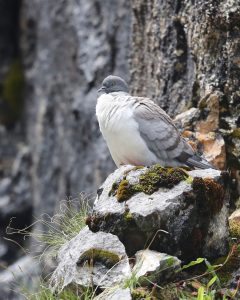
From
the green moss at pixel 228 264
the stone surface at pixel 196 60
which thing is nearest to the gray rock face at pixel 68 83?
the stone surface at pixel 196 60

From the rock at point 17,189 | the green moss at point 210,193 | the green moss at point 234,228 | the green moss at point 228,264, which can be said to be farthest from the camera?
the rock at point 17,189

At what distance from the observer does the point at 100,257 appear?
6.46m

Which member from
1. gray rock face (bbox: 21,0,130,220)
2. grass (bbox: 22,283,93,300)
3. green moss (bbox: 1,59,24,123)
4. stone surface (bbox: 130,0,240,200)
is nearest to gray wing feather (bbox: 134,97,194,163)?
stone surface (bbox: 130,0,240,200)

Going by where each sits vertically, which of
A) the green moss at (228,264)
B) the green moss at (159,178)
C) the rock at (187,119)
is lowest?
the green moss at (228,264)

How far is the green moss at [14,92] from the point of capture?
71.0 feet

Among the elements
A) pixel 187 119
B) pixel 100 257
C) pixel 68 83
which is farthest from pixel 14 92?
pixel 100 257

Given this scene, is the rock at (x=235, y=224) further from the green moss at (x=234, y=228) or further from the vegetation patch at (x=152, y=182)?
the vegetation patch at (x=152, y=182)

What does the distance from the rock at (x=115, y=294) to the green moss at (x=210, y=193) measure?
1191 mm

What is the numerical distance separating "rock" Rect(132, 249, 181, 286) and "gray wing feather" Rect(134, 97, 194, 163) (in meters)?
1.97

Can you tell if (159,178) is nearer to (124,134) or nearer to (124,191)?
(124,191)

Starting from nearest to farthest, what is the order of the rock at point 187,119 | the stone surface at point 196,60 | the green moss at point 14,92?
the stone surface at point 196,60
the rock at point 187,119
the green moss at point 14,92

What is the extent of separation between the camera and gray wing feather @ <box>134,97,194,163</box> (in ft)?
26.6

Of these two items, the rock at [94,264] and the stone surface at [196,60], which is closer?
the rock at [94,264]

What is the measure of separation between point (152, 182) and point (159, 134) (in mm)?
1390
